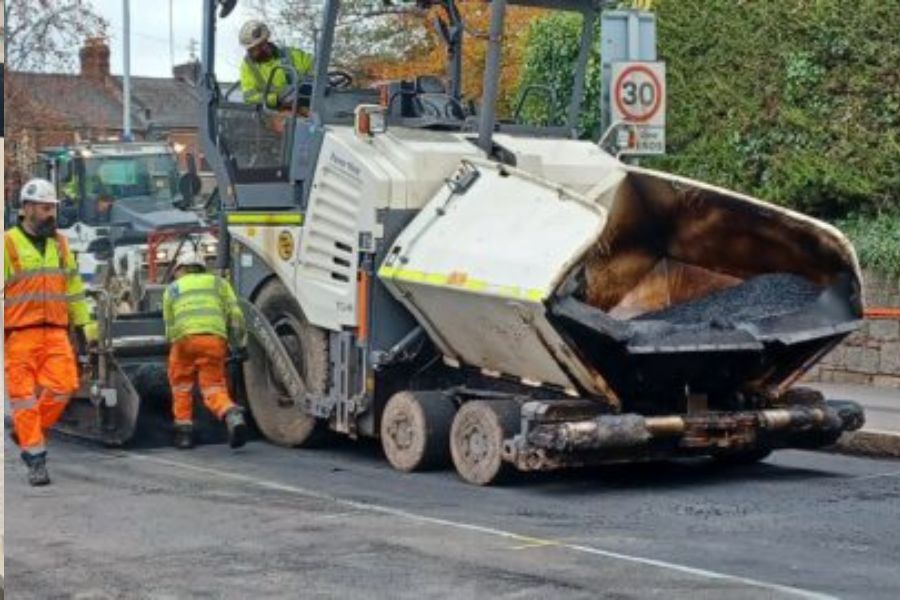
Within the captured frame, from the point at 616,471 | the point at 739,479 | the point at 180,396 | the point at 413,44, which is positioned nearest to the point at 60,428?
the point at 180,396

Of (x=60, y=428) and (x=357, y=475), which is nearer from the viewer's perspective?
(x=357, y=475)

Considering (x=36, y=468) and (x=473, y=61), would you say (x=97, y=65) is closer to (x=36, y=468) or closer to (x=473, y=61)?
Answer: (x=473, y=61)

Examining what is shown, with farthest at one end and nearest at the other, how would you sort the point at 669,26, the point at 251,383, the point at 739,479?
the point at 669,26
the point at 251,383
the point at 739,479

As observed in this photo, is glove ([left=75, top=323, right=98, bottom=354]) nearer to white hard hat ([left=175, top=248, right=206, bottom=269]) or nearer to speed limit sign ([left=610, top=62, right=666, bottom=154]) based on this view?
white hard hat ([left=175, top=248, right=206, bottom=269])

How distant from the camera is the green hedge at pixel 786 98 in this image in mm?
15023

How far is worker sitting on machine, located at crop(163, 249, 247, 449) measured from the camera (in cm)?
1132

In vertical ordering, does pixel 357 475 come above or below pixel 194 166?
below

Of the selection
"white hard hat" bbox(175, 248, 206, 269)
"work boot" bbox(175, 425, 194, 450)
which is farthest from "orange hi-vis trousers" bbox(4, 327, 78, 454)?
"white hard hat" bbox(175, 248, 206, 269)

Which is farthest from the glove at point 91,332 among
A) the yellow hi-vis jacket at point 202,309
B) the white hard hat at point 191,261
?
the white hard hat at point 191,261

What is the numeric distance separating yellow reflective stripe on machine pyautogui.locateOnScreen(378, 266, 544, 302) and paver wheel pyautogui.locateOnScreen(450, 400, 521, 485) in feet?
2.43

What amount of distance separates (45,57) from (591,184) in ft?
88.9

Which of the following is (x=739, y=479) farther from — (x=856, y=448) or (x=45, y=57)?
(x=45, y=57)

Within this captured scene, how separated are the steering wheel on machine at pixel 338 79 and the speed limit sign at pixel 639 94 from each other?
7.99 feet

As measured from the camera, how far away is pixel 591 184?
420 inches
